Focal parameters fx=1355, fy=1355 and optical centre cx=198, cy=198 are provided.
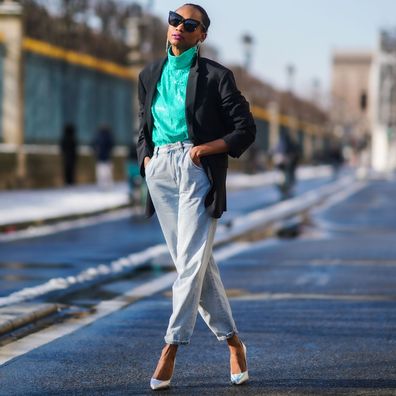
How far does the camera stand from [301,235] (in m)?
18.7

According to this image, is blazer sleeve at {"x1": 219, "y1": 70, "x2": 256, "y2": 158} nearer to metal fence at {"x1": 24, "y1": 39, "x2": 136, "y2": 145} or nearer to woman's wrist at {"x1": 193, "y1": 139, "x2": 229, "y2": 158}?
woman's wrist at {"x1": 193, "y1": 139, "x2": 229, "y2": 158}

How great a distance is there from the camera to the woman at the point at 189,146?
6184 mm

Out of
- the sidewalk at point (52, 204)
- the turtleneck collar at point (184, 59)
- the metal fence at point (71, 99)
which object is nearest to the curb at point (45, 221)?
the sidewalk at point (52, 204)

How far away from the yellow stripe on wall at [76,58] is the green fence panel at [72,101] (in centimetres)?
16

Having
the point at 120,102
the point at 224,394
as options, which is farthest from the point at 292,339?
the point at 120,102

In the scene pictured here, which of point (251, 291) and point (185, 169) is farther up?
point (185, 169)

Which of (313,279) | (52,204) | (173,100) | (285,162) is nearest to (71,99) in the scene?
(285,162)

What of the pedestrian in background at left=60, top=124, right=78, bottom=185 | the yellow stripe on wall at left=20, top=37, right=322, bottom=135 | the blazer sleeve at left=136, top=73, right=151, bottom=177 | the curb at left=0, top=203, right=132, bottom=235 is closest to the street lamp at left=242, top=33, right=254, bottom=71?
the yellow stripe on wall at left=20, top=37, right=322, bottom=135

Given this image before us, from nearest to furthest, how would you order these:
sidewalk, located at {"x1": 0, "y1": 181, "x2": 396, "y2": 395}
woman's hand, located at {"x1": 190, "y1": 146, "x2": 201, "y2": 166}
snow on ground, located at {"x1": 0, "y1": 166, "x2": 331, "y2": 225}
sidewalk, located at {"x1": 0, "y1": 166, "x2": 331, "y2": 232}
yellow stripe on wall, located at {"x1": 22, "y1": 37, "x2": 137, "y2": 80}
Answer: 1. woman's hand, located at {"x1": 190, "y1": 146, "x2": 201, "y2": 166}
2. sidewalk, located at {"x1": 0, "y1": 181, "x2": 396, "y2": 395}
3. sidewalk, located at {"x1": 0, "y1": 166, "x2": 331, "y2": 232}
4. snow on ground, located at {"x1": 0, "y1": 166, "x2": 331, "y2": 225}
5. yellow stripe on wall, located at {"x1": 22, "y1": 37, "x2": 137, "y2": 80}

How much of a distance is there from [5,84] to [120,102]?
11117 mm

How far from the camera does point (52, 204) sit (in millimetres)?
26219

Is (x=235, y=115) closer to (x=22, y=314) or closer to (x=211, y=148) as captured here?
(x=211, y=148)

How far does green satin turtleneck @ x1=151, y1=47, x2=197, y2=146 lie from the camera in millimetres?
6238

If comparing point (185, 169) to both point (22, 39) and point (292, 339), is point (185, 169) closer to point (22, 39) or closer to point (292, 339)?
point (292, 339)
